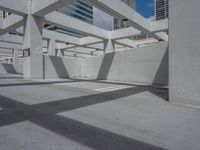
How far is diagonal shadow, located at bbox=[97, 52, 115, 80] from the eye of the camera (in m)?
12.4

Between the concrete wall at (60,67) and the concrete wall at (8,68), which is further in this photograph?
the concrete wall at (8,68)

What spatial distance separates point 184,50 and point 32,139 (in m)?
4.09

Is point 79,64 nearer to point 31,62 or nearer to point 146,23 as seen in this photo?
point 31,62

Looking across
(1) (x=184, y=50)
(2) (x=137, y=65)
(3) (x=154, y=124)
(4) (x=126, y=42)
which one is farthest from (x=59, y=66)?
(3) (x=154, y=124)

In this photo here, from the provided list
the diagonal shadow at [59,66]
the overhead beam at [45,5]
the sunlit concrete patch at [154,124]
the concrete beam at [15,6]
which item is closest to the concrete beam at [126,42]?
the diagonal shadow at [59,66]

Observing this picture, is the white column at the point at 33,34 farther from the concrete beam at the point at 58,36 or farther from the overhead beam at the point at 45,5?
the concrete beam at the point at 58,36

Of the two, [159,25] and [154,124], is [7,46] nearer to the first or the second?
[159,25]

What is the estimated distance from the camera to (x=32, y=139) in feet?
6.03

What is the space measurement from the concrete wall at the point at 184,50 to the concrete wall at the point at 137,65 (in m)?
4.94

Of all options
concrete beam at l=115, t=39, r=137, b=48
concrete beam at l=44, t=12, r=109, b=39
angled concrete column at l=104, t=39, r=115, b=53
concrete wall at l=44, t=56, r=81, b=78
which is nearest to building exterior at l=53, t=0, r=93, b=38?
concrete beam at l=115, t=39, r=137, b=48

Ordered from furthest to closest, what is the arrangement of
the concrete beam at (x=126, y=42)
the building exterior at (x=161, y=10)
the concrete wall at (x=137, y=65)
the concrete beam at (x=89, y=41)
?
1. the building exterior at (x=161, y=10)
2. the concrete beam at (x=126, y=42)
3. the concrete beam at (x=89, y=41)
4. the concrete wall at (x=137, y=65)

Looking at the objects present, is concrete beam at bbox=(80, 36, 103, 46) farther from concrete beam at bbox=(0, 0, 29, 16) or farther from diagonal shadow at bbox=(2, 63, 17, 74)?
diagonal shadow at bbox=(2, 63, 17, 74)

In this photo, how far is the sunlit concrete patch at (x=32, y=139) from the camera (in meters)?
1.66

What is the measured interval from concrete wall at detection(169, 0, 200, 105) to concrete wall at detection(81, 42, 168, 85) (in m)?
4.94
